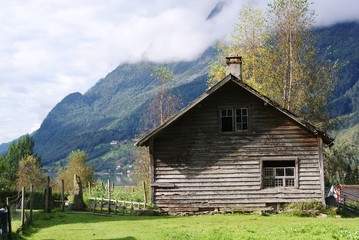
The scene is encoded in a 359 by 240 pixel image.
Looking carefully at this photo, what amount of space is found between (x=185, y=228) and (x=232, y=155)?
1030 centimetres

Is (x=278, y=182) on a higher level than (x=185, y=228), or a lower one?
higher

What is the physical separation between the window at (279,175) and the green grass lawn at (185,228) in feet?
7.99

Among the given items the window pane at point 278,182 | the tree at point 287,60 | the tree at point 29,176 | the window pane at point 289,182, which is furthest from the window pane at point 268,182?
the tree at point 29,176

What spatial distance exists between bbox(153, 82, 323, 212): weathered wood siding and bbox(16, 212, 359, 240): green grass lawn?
6.47 ft

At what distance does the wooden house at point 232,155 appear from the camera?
34406 millimetres

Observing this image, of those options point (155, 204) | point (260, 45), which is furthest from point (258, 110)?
point (260, 45)

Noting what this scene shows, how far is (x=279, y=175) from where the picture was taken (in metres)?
35.1

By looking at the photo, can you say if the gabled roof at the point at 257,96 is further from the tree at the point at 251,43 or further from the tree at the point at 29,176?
the tree at the point at 29,176

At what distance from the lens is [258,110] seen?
1377 inches

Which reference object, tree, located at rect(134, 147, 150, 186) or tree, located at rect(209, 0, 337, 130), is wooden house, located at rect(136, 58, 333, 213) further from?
tree, located at rect(134, 147, 150, 186)

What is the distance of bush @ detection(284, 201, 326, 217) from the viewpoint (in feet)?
108

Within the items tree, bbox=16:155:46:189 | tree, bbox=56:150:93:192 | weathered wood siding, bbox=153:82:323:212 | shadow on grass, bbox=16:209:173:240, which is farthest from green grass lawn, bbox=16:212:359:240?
tree, bbox=56:150:93:192

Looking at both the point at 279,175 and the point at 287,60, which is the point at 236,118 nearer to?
the point at 279,175

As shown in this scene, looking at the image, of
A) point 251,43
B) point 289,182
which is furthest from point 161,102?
point 289,182
